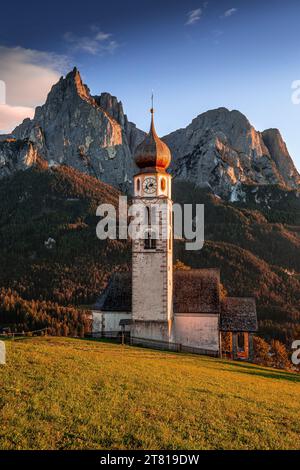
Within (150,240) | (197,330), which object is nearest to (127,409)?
(150,240)

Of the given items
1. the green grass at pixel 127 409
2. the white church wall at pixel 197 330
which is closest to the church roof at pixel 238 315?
the white church wall at pixel 197 330

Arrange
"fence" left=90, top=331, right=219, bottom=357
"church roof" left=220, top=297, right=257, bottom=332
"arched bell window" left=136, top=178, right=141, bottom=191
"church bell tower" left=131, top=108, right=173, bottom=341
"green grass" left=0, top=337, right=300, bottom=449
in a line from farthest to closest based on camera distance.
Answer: "church roof" left=220, top=297, right=257, bottom=332 < "arched bell window" left=136, top=178, right=141, bottom=191 < "church bell tower" left=131, top=108, right=173, bottom=341 < "fence" left=90, top=331, right=219, bottom=357 < "green grass" left=0, top=337, right=300, bottom=449

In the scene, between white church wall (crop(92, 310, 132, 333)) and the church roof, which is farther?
white church wall (crop(92, 310, 132, 333))

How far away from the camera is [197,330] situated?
41.8 m

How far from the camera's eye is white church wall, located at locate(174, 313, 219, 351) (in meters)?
41.4

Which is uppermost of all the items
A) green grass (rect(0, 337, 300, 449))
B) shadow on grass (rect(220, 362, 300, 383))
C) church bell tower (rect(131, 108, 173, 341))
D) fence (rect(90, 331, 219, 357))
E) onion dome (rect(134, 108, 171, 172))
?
onion dome (rect(134, 108, 171, 172))

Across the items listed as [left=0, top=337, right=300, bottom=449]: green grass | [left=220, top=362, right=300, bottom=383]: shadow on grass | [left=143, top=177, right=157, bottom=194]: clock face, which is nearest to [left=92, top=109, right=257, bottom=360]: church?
[left=143, top=177, right=157, bottom=194]: clock face

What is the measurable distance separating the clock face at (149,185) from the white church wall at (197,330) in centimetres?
1229

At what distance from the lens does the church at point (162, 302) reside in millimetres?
40062

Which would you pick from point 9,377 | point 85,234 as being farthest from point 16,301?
point 9,377

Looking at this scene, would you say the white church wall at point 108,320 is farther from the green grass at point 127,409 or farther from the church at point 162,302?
the green grass at point 127,409

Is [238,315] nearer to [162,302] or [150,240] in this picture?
[162,302]

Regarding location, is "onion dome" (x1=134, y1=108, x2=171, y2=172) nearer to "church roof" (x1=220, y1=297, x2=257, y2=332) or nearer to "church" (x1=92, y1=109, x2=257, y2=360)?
"church" (x1=92, y1=109, x2=257, y2=360)
